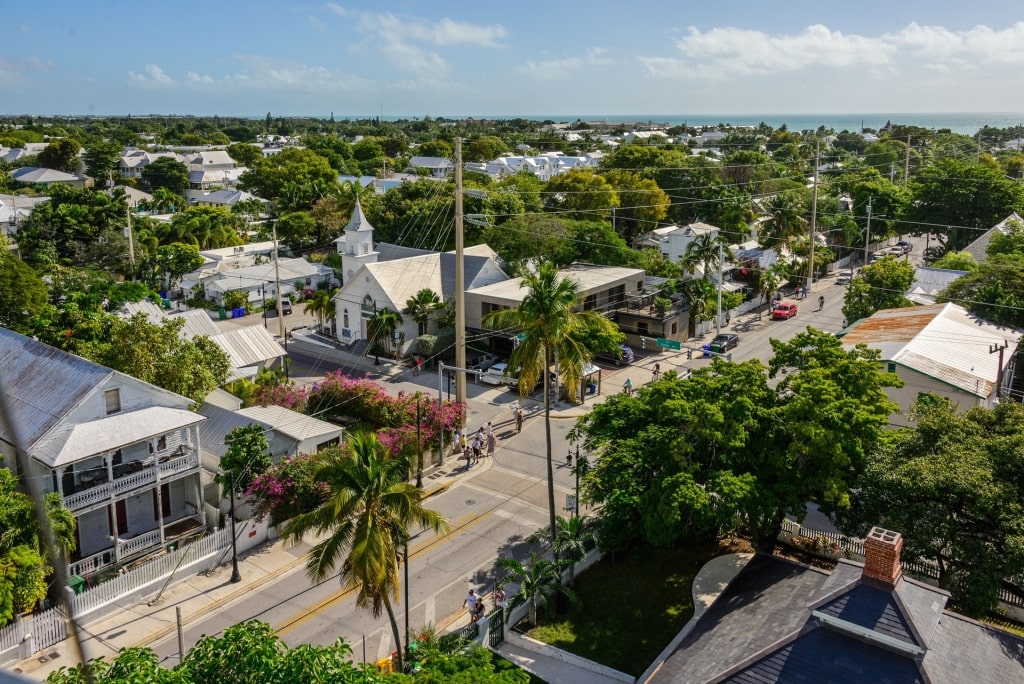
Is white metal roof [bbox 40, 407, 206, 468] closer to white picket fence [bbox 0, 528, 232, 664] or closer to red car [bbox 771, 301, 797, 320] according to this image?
white picket fence [bbox 0, 528, 232, 664]

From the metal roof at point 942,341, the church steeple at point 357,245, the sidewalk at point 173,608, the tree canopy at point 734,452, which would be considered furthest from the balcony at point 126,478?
the church steeple at point 357,245

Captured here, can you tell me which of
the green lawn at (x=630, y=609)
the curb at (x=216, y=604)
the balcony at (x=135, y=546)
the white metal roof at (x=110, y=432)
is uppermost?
the white metal roof at (x=110, y=432)

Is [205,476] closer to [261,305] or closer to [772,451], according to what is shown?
[772,451]

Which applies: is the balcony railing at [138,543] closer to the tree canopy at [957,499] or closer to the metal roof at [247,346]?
the metal roof at [247,346]

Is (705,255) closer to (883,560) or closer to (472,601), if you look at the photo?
(472,601)

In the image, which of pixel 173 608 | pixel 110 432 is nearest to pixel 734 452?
pixel 173 608

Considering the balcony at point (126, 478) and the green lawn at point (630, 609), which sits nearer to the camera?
the green lawn at point (630, 609)
